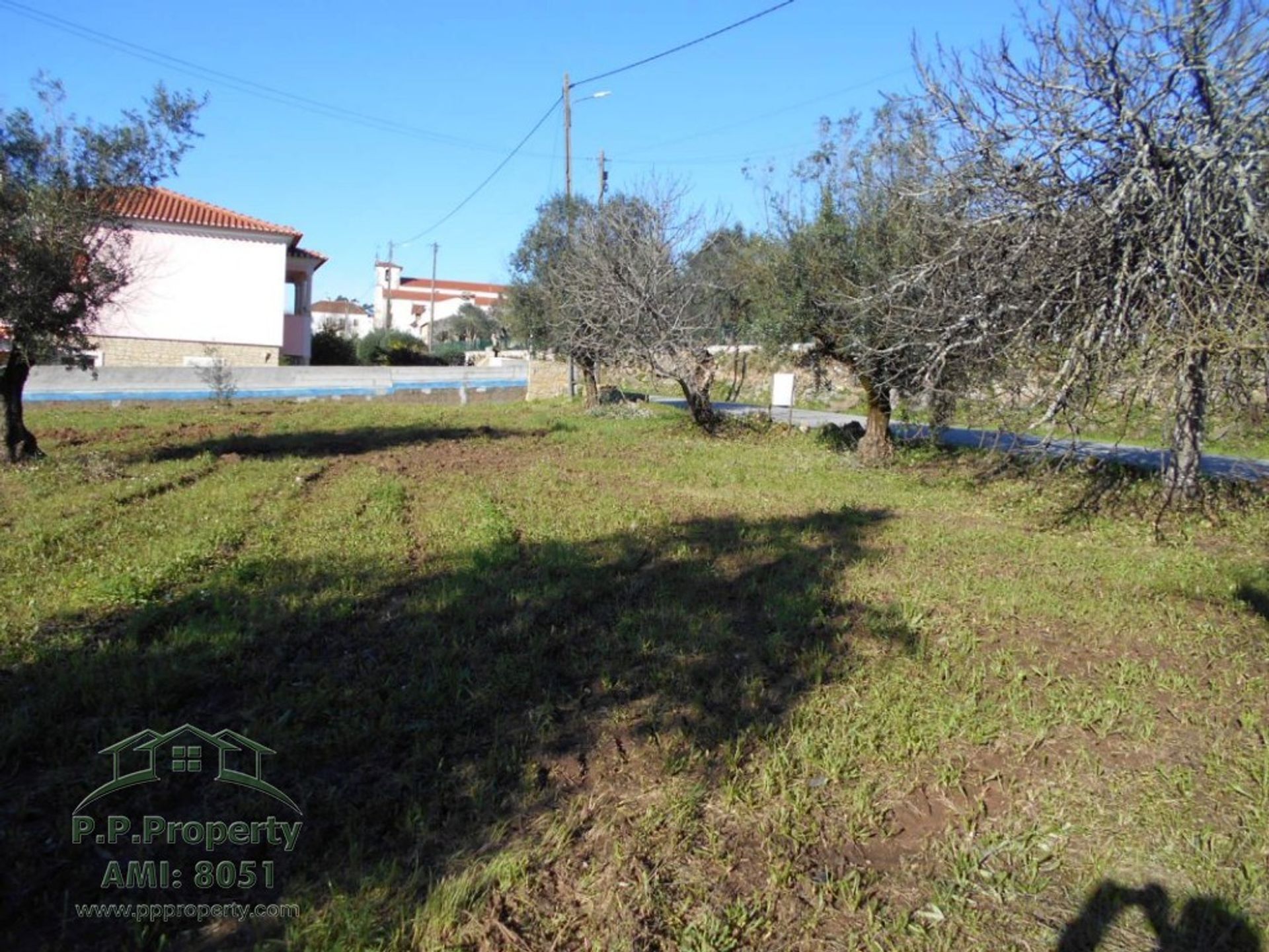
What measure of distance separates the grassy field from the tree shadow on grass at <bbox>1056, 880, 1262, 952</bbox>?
0.01m

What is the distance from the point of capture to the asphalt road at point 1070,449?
28.7 feet

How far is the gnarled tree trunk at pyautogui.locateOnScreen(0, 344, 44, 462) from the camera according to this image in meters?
10.3

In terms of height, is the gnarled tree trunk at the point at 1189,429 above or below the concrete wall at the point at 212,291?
below

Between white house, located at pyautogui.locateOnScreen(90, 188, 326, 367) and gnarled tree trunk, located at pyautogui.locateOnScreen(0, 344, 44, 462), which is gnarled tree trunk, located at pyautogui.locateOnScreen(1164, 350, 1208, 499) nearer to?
gnarled tree trunk, located at pyautogui.locateOnScreen(0, 344, 44, 462)

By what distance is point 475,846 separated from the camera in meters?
2.94

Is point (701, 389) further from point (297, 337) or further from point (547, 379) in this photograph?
point (297, 337)

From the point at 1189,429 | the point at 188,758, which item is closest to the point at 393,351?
the point at 1189,429

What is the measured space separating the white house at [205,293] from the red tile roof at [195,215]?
0.02m

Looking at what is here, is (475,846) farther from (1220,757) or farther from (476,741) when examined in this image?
(1220,757)

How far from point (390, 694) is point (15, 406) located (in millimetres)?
9651

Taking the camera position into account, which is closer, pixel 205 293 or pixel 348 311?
pixel 205 293

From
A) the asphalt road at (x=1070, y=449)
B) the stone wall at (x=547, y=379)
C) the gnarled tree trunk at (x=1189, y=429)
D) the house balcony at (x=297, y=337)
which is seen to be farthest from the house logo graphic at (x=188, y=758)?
the house balcony at (x=297, y=337)

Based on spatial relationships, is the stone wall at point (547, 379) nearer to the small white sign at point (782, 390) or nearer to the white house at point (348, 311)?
the small white sign at point (782, 390)

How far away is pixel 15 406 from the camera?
10578mm
